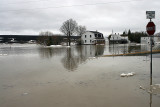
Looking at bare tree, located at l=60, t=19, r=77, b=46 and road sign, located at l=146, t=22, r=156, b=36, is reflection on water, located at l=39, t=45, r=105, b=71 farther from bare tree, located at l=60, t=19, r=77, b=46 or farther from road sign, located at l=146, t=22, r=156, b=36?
bare tree, located at l=60, t=19, r=77, b=46

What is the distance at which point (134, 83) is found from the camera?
6980 millimetres

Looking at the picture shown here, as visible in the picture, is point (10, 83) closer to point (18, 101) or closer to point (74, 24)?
point (18, 101)

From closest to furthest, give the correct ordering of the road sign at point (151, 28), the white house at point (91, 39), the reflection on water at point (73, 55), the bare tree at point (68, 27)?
the road sign at point (151, 28) → the reflection on water at point (73, 55) → the bare tree at point (68, 27) → the white house at point (91, 39)

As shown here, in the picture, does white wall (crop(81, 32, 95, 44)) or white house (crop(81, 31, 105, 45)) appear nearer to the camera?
white house (crop(81, 31, 105, 45))

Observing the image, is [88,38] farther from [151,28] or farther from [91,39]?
[151,28]

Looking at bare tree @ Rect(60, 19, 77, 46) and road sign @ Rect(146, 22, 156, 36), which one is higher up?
bare tree @ Rect(60, 19, 77, 46)

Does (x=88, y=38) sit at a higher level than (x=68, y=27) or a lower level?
lower

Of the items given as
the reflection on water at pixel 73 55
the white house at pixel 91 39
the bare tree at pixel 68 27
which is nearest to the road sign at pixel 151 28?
the reflection on water at pixel 73 55

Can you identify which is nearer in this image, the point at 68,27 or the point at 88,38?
the point at 68,27

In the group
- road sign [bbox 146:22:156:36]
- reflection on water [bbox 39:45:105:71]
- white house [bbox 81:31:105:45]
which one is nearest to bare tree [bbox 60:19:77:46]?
white house [bbox 81:31:105:45]

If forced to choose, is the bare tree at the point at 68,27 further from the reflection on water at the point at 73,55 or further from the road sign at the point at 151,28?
the road sign at the point at 151,28

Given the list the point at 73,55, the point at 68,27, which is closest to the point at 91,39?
the point at 68,27

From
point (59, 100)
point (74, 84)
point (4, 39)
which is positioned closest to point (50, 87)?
point (74, 84)

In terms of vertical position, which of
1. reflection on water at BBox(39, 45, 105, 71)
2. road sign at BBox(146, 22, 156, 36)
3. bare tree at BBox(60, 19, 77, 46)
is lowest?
reflection on water at BBox(39, 45, 105, 71)
